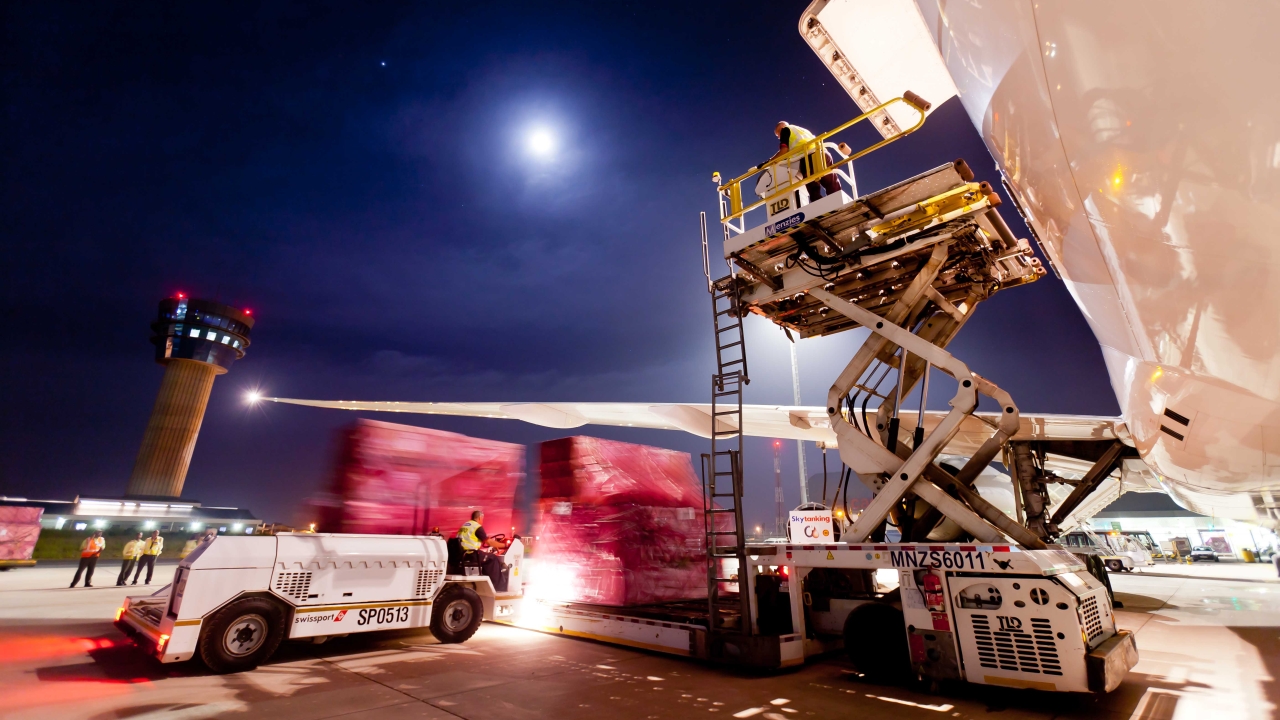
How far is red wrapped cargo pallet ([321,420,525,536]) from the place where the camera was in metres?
7.27

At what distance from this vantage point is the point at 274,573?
6.23 metres

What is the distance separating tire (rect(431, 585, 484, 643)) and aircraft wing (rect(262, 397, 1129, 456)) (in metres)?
4.51

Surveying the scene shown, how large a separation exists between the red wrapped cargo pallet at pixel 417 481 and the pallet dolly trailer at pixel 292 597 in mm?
548

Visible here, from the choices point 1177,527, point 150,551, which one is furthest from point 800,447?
point 150,551

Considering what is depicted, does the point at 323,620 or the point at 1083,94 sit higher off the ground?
the point at 1083,94

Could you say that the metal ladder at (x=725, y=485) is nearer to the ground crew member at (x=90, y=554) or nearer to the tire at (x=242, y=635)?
the tire at (x=242, y=635)

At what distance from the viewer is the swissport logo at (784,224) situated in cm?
595

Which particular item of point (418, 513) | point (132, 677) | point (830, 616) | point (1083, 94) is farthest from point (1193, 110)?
point (132, 677)

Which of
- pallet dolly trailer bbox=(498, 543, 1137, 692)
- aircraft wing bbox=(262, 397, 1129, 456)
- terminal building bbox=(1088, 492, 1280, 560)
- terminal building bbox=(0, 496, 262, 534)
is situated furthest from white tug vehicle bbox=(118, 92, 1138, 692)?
terminal building bbox=(0, 496, 262, 534)

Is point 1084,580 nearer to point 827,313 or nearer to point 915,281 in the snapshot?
point 915,281

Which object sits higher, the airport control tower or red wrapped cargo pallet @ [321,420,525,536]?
the airport control tower

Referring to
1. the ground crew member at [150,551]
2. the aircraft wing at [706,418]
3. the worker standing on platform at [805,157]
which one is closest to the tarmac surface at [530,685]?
the aircraft wing at [706,418]

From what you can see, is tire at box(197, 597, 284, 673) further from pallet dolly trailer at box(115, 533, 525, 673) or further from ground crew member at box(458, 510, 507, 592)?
ground crew member at box(458, 510, 507, 592)

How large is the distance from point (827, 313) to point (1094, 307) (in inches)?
150
